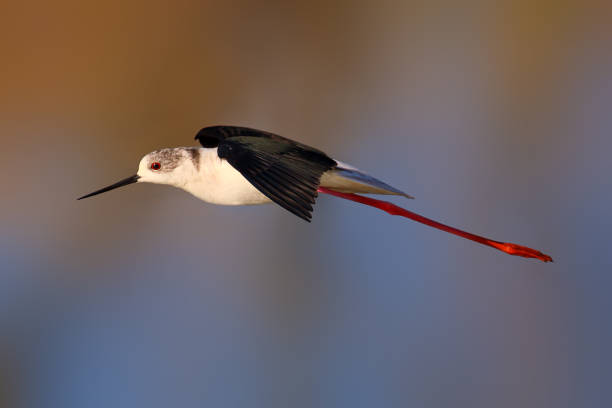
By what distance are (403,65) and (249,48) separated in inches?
29.7

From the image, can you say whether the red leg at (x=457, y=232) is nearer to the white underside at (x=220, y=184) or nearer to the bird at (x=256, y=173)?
the bird at (x=256, y=173)

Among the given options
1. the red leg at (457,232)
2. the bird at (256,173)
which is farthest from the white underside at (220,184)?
the red leg at (457,232)

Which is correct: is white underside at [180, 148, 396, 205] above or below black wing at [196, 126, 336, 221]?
below

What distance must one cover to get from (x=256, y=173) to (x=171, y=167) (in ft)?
0.81

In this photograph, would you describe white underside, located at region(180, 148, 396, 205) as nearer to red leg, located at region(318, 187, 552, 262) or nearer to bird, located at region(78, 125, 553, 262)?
bird, located at region(78, 125, 553, 262)

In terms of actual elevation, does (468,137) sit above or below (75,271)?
above

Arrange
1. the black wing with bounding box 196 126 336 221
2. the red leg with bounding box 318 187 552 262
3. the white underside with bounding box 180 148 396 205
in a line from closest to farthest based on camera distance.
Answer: the black wing with bounding box 196 126 336 221 → the white underside with bounding box 180 148 396 205 → the red leg with bounding box 318 187 552 262

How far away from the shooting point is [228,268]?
296 centimetres

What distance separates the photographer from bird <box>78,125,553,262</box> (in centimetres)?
86

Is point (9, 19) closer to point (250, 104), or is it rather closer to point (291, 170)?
point (250, 104)

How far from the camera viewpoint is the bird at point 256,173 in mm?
863

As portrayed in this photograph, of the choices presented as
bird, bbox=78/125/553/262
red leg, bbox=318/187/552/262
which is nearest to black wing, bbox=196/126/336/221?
bird, bbox=78/125/553/262

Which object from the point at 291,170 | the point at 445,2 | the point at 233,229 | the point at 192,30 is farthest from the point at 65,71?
the point at 291,170

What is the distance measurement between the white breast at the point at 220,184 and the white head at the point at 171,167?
0.4 inches
